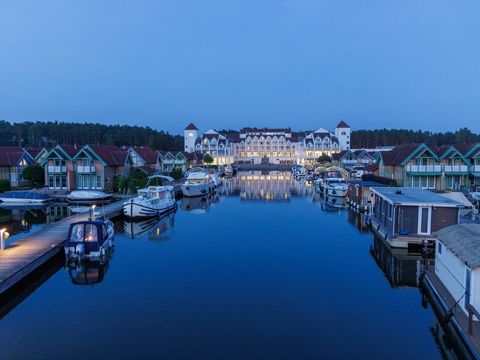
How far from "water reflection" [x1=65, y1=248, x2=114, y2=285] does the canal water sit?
0.29 feet

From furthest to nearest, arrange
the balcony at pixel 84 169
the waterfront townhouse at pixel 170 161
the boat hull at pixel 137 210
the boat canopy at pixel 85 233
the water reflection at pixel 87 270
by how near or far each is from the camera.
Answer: the waterfront townhouse at pixel 170 161, the balcony at pixel 84 169, the boat hull at pixel 137 210, the boat canopy at pixel 85 233, the water reflection at pixel 87 270

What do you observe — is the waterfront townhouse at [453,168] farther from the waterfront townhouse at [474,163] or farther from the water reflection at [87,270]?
the water reflection at [87,270]

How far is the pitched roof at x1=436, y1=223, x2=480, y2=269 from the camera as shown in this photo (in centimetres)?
1252

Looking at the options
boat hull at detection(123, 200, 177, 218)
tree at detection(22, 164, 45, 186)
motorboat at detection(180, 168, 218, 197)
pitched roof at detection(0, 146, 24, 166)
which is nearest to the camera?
boat hull at detection(123, 200, 177, 218)

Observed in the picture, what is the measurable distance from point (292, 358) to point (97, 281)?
33.4 ft

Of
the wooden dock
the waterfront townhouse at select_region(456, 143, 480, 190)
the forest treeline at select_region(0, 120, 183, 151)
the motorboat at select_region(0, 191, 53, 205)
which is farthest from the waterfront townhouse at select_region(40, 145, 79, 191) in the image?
the forest treeline at select_region(0, 120, 183, 151)

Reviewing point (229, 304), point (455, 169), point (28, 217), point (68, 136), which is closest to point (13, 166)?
point (28, 217)

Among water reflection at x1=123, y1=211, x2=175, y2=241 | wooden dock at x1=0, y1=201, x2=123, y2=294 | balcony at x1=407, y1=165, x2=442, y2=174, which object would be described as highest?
balcony at x1=407, y1=165, x2=442, y2=174

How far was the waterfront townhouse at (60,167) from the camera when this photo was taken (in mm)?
46688

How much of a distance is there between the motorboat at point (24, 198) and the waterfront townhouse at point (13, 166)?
9.36 meters

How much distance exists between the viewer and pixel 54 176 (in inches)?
1879

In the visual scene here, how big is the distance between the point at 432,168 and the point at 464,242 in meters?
32.5

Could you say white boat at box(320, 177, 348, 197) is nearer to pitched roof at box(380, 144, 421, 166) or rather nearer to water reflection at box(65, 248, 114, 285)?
pitched roof at box(380, 144, 421, 166)

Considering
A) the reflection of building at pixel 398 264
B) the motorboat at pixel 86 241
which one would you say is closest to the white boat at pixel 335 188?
the reflection of building at pixel 398 264
